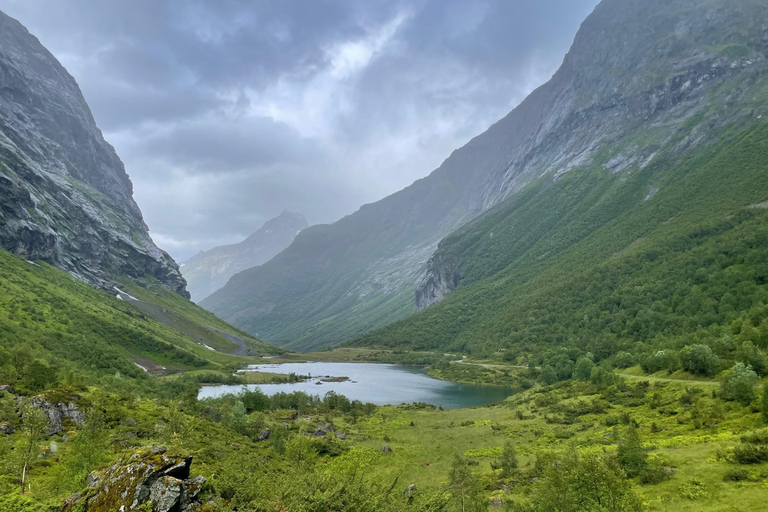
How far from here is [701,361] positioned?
56.8 metres

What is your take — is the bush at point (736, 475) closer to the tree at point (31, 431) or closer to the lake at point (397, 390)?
the tree at point (31, 431)

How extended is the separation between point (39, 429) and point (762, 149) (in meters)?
230

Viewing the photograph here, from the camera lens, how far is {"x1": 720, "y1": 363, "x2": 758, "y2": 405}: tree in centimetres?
3638

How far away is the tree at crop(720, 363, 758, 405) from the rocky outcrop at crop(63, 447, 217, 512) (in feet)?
151

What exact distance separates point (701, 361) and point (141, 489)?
70361 millimetres

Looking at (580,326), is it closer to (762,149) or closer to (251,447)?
(762,149)

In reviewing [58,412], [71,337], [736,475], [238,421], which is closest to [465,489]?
[736,475]

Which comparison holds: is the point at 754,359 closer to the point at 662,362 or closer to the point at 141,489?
the point at 662,362

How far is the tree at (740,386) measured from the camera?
36.4 metres

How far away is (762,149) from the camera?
526 feet

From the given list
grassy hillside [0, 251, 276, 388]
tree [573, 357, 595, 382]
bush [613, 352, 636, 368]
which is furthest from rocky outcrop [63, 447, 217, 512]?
bush [613, 352, 636, 368]

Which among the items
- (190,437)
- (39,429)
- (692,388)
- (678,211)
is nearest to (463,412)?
(692,388)

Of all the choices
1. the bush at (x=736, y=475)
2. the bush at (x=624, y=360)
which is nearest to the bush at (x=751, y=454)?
the bush at (x=736, y=475)

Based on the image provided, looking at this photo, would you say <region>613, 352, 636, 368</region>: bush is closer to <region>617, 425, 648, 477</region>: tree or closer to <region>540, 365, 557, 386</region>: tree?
<region>540, 365, 557, 386</region>: tree
